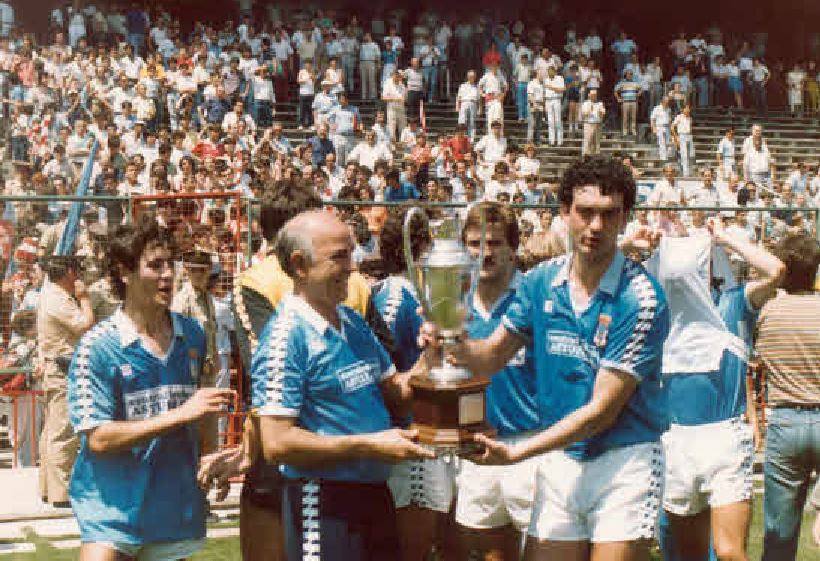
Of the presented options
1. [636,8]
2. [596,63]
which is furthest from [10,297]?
[636,8]

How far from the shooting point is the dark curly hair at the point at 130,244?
5086 mm

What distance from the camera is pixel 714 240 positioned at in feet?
21.3

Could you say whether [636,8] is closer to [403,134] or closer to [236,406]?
[403,134]

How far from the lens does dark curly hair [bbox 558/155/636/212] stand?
15.9ft

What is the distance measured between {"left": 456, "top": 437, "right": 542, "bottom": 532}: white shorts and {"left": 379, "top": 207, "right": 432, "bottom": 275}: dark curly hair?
A: 1.02 metres

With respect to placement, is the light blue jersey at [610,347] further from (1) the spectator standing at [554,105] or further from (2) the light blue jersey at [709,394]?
(1) the spectator standing at [554,105]

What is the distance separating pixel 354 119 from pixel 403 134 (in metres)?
1.13

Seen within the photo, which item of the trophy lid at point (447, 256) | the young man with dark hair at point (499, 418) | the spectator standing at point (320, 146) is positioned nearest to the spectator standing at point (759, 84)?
the spectator standing at point (320, 146)

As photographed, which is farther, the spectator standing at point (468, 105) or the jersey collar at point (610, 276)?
the spectator standing at point (468, 105)

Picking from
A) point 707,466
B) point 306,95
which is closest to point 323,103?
point 306,95

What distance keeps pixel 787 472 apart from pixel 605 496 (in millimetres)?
2491

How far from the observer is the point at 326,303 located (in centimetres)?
461

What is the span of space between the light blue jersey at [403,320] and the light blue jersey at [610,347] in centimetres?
107

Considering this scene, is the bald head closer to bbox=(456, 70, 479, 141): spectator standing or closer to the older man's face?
the older man's face
